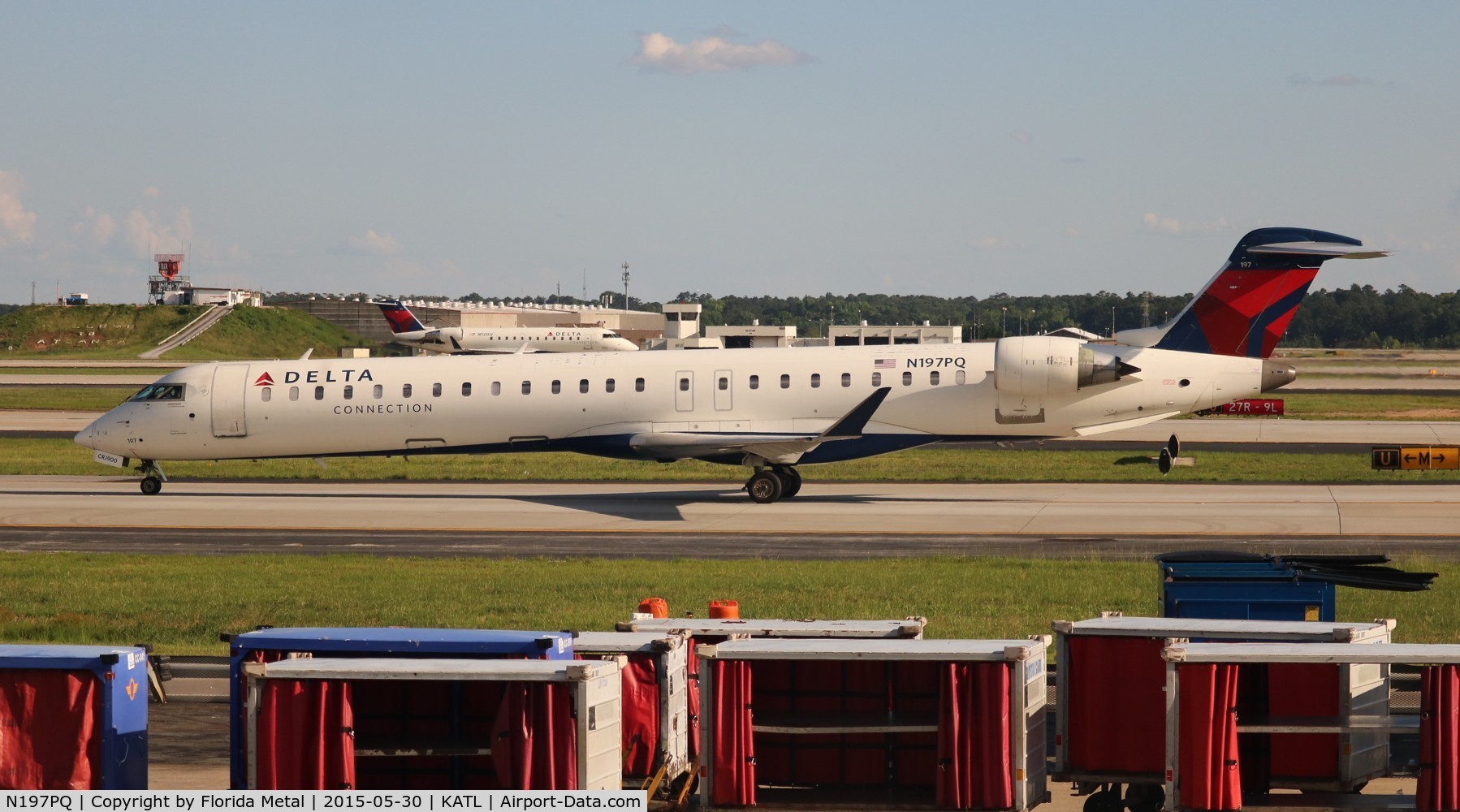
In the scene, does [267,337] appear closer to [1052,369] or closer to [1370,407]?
[1370,407]

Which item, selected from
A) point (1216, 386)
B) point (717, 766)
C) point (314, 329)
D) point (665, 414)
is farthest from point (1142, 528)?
point (314, 329)

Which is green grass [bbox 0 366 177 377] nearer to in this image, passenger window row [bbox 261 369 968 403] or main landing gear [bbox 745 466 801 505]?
passenger window row [bbox 261 369 968 403]

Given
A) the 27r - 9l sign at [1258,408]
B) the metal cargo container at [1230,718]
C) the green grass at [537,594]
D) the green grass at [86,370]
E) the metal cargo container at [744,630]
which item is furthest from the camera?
the green grass at [86,370]

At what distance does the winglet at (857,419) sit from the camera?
31500 millimetres

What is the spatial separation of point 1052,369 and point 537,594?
47.9ft

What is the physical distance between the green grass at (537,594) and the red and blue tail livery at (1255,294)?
939 cm

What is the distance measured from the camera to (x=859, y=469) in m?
40.3

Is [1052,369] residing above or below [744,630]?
above

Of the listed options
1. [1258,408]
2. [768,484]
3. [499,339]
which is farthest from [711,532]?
[499,339]

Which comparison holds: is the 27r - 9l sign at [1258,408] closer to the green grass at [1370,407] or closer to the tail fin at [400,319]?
the green grass at [1370,407]

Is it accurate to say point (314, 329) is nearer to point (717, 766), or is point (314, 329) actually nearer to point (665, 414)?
point (665, 414)

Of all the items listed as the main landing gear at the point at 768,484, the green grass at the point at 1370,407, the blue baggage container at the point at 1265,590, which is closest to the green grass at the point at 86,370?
the green grass at the point at 1370,407

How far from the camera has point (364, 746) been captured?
9.88 meters

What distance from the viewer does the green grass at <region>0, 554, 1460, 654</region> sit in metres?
19.1
